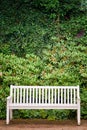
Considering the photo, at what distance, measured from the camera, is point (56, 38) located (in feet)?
39.5

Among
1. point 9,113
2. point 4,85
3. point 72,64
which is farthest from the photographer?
point 72,64

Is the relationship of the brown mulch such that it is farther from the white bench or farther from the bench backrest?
the bench backrest

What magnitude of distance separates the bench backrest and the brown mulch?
1.82 feet

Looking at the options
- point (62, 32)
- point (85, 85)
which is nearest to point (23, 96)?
point (85, 85)

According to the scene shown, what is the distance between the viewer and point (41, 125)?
8.82 metres

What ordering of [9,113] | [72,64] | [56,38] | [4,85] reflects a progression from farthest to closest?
[56,38], [72,64], [4,85], [9,113]

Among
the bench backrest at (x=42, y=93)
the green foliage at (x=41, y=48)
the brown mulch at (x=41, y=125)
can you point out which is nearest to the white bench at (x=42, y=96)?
the bench backrest at (x=42, y=93)

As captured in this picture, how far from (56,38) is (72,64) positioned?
4.82 ft

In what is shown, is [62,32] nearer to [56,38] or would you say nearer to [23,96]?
[56,38]

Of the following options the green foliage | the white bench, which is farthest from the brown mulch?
the green foliage

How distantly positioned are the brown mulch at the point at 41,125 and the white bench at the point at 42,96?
0.75 feet

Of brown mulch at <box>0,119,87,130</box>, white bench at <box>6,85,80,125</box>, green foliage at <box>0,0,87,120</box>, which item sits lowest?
brown mulch at <box>0,119,87,130</box>

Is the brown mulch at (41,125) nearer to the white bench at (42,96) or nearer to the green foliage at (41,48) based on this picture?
the white bench at (42,96)

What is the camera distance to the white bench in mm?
8906
